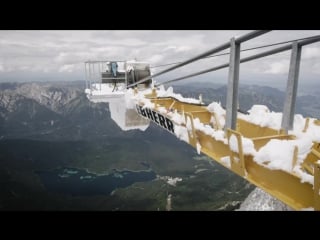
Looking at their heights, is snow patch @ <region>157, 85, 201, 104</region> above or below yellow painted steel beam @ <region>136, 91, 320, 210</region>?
above

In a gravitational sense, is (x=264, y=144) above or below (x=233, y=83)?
below

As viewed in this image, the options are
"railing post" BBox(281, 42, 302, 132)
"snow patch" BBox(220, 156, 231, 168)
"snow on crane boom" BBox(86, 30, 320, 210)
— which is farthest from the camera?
"railing post" BBox(281, 42, 302, 132)

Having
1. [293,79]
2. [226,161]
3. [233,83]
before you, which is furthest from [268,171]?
[293,79]

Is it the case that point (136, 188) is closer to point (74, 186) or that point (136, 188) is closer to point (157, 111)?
point (74, 186)

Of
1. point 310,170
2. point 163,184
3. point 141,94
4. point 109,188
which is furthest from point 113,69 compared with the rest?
point 109,188

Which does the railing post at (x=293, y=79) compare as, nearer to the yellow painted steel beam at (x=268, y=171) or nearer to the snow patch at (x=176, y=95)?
the yellow painted steel beam at (x=268, y=171)

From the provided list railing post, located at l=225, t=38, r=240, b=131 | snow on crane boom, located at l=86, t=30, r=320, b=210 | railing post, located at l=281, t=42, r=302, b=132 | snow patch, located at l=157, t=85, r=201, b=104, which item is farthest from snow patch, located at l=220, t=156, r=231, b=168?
snow patch, located at l=157, t=85, r=201, b=104

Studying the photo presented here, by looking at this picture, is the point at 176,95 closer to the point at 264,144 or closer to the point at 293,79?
the point at 293,79

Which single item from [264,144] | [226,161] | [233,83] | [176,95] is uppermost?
[233,83]

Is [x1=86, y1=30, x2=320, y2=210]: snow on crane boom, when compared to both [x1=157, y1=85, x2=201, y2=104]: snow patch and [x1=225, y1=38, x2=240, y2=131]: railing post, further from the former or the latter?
[x1=157, y1=85, x2=201, y2=104]: snow patch
